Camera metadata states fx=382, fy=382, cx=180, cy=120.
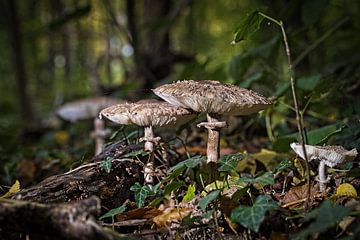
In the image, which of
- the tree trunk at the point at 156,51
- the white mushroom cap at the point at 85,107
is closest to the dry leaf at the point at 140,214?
the white mushroom cap at the point at 85,107

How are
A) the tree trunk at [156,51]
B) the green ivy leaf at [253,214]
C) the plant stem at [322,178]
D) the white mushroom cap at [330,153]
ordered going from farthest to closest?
the tree trunk at [156,51]
the plant stem at [322,178]
the white mushroom cap at [330,153]
the green ivy leaf at [253,214]

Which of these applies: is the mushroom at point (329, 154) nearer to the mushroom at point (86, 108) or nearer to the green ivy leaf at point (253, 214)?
the green ivy leaf at point (253, 214)

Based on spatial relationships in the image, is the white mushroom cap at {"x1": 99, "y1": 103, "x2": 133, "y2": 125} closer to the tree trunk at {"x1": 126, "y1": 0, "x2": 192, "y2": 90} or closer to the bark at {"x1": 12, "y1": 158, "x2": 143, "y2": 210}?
the bark at {"x1": 12, "y1": 158, "x2": 143, "y2": 210}

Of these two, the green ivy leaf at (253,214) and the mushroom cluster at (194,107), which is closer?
the green ivy leaf at (253,214)

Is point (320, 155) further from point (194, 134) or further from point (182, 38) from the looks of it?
point (182, 38)

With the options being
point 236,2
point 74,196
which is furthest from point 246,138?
point 236,2
